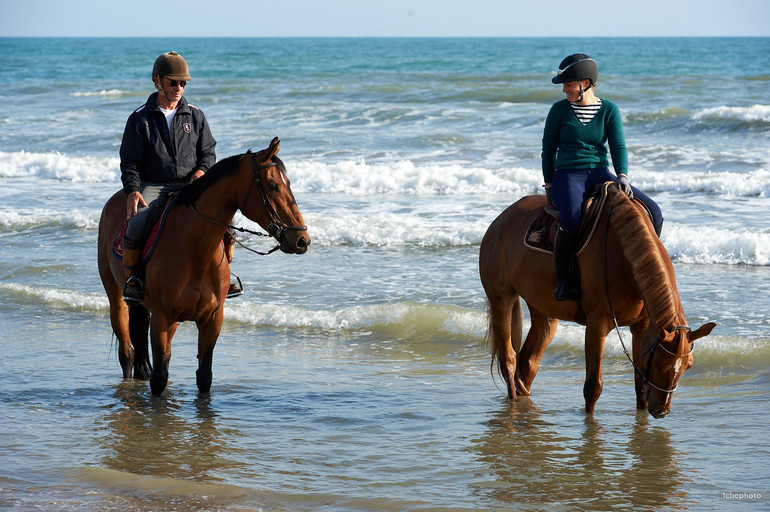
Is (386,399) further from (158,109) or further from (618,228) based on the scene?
(158,109)

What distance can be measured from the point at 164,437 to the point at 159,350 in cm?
65

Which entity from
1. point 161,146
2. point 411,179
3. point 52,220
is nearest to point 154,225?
point 161,146

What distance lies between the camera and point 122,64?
62.0 metres

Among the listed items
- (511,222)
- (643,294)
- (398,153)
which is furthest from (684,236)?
(398,153)

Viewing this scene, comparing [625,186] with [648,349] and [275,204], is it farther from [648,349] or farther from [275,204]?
[275,204]

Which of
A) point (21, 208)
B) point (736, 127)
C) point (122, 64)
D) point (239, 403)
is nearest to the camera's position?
point (239, 403)

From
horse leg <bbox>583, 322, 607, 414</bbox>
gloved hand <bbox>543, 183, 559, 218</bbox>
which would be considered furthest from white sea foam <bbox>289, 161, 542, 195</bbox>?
horse leg <bbox>583, 322, 607, 414</bbox>

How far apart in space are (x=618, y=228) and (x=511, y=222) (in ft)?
3.16

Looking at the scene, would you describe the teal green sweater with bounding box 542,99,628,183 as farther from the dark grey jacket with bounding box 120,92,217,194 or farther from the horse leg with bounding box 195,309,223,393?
the horse leg with bounding box 195,309,223,393

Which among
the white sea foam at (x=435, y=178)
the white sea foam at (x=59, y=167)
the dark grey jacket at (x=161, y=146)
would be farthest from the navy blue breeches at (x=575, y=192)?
the white sea foam at (x=59, y=167)

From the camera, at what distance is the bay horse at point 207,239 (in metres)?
5.11

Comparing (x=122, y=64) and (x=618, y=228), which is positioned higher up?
(x=122, y=64)

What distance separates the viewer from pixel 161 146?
5.77 meters

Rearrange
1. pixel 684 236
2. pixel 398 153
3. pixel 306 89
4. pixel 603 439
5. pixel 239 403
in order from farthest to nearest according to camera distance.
→ pixel 306 89, pixel 398 153, pixel 684 236, pixel 239 403, pixel 603 439
